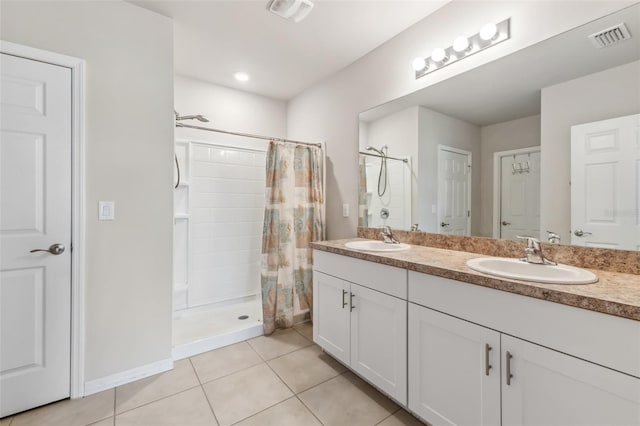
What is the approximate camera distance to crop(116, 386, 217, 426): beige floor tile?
4.80 feet

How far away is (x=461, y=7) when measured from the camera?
68.1 inches

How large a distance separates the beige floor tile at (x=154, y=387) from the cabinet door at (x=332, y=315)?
2.88 ft

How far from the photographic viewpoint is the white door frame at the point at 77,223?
1627 mm

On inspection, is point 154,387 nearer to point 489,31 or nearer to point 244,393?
point 244,393

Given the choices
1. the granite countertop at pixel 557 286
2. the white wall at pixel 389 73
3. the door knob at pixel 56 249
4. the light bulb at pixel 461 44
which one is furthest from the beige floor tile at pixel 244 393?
the light bulb at pixel 461 44

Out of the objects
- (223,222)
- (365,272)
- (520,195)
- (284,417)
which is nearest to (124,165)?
(223,222)

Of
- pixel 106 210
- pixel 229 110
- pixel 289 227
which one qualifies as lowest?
pixel 289 227

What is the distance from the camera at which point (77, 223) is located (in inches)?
64.5

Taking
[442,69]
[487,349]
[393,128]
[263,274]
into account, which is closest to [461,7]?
[442,69]

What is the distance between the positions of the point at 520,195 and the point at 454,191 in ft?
1.25

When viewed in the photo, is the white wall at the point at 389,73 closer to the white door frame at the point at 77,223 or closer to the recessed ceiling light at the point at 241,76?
the recessed ceiling light at the point at 241,76

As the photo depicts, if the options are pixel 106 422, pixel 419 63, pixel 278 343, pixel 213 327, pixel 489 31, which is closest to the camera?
pixel 106 422

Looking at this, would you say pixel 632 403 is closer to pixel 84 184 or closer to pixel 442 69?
pixel 442 69

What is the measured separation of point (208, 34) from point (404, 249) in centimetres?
217
